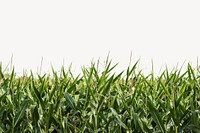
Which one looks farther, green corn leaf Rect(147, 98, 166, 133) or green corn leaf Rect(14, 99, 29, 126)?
green corn leaf Rect(14, 99, 29, 126)

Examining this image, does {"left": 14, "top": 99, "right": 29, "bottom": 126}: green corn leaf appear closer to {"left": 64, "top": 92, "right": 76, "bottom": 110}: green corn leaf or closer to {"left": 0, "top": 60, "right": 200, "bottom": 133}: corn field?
{"left": 0, "top": 60, "right": 200, "bottom": 133}: corn field

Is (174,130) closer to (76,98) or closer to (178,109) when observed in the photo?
(178,109)

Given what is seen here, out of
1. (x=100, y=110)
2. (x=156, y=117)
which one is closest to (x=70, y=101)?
(x=100, y=110)

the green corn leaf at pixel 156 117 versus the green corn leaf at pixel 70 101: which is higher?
the green corn leaf at pixel 70 101

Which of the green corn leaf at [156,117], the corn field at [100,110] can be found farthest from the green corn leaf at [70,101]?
the green corn leaf at [156,117]

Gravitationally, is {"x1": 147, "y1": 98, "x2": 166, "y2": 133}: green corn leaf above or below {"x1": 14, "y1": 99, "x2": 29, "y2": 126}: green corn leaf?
below

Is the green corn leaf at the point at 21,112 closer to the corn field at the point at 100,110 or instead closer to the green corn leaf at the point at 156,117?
the corn field at the point at 100,110

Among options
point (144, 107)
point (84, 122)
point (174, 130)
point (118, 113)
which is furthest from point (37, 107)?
point (174, 130)

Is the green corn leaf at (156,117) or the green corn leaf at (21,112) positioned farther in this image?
the green corn leaf at (21,112)

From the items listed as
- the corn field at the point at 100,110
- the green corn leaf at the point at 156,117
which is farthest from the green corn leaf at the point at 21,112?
the green corn leaf at the point at 156,117

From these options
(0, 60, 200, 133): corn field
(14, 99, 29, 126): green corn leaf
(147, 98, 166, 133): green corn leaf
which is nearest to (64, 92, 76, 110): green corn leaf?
(0, 60, 200, 133): corn field

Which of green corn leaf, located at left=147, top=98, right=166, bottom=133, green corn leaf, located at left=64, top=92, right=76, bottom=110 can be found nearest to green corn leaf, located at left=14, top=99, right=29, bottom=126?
green corn leaf, located at left=64, top=92, right=76, bottom=110

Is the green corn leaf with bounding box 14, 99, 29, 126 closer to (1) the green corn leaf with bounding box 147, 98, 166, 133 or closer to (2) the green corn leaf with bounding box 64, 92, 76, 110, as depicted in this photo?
(2) the green corn leaf with bounding box 64, 92, 76, 110

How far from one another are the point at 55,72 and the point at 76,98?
21.2 inches
